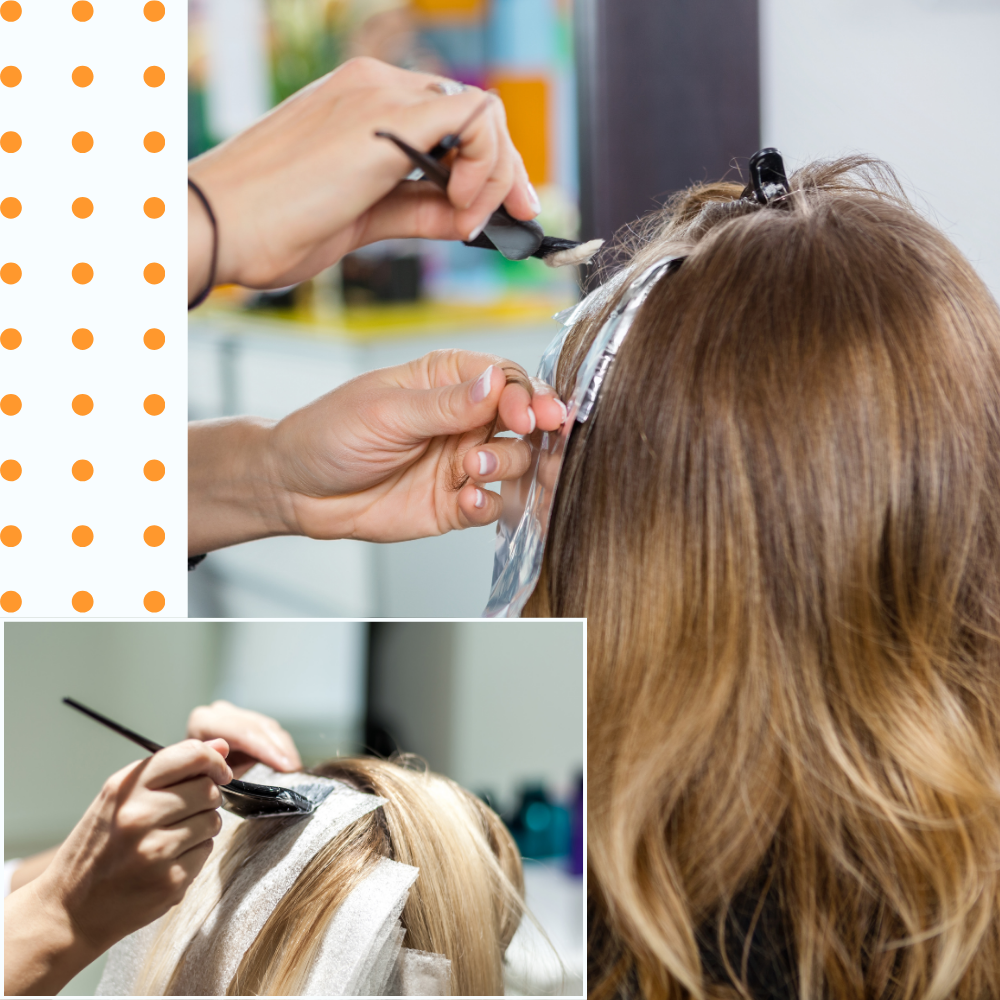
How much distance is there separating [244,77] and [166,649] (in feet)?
3.36

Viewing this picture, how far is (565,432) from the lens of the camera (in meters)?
0.62

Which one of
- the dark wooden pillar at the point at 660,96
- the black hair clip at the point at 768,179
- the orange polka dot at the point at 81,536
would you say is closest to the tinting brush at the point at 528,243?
the black hair clip at the point at 768,179

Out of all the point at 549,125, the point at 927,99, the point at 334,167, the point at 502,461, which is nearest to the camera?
the point at 334,167

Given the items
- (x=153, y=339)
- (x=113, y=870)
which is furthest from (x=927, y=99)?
(x=113, y=870)

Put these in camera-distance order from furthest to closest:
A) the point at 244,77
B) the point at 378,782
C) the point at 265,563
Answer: the point at 265,563 < the point at 244,77 < the point at 378,782

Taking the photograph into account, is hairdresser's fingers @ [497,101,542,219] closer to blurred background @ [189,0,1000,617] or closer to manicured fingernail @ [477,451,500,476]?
manicured fingernail @ [477,451,500,476]

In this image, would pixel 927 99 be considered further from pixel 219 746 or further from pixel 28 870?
pixel 28 870

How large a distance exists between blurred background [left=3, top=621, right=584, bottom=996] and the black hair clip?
1.09ft

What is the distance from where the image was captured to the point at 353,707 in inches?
30.6

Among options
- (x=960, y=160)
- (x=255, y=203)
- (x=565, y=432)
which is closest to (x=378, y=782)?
(x=565, y=432)

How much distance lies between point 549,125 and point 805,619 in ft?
3.43

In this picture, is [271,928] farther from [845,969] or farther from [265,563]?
[265,563]

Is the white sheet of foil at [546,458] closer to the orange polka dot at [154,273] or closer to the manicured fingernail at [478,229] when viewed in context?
the manicured fingernail at [478,229]

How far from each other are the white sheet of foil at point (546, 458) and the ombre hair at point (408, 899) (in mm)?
155
